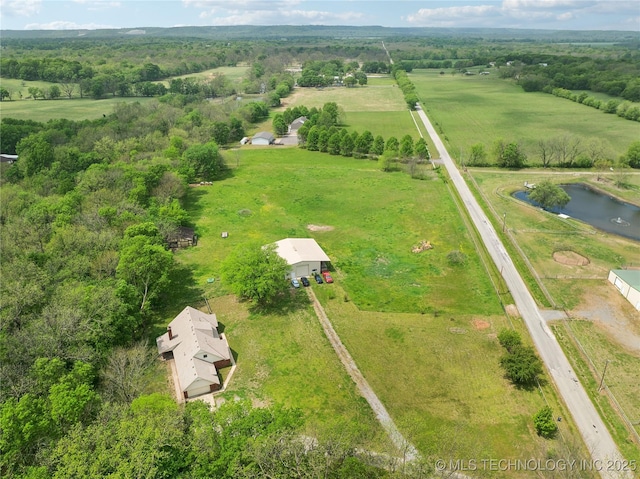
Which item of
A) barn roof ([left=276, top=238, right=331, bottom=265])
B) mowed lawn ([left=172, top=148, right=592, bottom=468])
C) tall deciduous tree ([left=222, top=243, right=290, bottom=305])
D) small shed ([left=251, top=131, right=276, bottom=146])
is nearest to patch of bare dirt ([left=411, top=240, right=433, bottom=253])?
mowed lawn ([left=172, top=148, right=592, bottom=468])

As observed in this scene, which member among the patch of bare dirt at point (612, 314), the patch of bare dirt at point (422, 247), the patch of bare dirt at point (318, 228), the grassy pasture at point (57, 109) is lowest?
the patch of bare dirt at point (612, 314)

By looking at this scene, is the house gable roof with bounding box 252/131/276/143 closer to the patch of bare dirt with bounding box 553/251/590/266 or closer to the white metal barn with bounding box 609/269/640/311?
the patch of bare dirt with bounding box 553/251/590/266

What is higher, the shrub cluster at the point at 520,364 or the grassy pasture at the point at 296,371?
the shrub cluster at the point at 520,364

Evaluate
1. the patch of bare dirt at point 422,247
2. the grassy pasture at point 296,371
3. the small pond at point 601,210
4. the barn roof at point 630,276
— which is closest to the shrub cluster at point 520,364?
the grassy pasture at point 296,371

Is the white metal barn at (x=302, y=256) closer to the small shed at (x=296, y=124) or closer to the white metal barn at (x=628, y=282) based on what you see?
the white metal barn at (x=628, y=282)

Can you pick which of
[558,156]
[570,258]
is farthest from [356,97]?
[570,258]

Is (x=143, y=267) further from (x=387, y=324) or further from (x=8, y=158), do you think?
(x=8, y=158)
